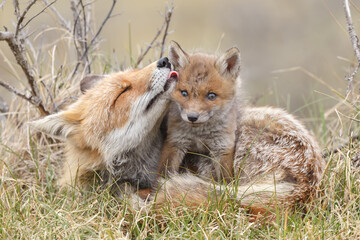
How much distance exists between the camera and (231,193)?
11.9 ft

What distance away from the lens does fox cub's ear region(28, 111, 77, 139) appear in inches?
155

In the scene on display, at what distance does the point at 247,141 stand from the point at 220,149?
245 mm

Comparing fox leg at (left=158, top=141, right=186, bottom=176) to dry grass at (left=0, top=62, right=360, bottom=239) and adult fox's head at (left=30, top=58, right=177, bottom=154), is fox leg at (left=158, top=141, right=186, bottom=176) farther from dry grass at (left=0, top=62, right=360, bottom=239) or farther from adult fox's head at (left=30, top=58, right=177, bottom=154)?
dry grass at (left=0, top=62, right=360, bottom=239)

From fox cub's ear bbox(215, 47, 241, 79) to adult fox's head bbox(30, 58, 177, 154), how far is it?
0.47 meters

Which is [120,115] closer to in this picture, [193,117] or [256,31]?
A: [193,117]

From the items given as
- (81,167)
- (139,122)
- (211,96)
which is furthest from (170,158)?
(81,167)

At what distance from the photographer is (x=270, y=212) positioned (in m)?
3.51

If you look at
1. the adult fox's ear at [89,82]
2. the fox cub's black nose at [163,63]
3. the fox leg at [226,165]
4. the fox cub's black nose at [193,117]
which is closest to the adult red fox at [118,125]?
the fox cub's black nose at [163,63]

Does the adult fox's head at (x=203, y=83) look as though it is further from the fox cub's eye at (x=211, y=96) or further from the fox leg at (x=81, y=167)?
the fox leg at (x=81, y=167)

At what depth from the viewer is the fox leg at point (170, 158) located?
4012mm

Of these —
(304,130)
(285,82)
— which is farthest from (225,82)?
(285,82)

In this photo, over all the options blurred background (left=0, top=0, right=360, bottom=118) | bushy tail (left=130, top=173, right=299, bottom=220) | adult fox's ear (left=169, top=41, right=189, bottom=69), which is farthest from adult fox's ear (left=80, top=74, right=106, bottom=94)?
blurred background (left=0, top=0, right=360, bottom=118)

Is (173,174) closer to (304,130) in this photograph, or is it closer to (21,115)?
(304,130)

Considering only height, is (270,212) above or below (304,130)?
below
